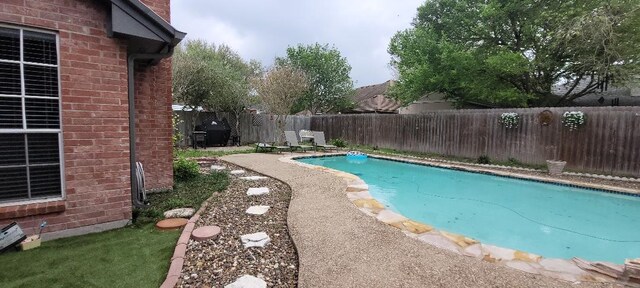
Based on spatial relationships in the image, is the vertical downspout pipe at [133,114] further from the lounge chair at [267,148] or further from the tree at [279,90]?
the tree at [279,90]

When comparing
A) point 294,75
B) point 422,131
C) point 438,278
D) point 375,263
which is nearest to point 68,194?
point 375,263

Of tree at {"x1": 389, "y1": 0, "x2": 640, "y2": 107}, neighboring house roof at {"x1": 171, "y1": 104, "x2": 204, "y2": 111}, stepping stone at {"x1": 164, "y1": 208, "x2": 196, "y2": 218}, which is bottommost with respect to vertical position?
stepping stone at {"x1": 164, "y1": 208, "x2": 196, "y2": 218}

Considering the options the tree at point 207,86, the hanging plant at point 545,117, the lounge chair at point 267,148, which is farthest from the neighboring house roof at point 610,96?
the tree at point 207,86

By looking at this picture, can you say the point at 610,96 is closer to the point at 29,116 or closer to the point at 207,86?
the point at 207,86

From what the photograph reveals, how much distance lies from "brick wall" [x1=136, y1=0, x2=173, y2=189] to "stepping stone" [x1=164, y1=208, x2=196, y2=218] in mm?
1299

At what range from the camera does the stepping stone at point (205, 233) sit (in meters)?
3.32

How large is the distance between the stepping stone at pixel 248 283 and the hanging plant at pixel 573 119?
9.94 meters

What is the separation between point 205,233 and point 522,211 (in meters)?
5.93

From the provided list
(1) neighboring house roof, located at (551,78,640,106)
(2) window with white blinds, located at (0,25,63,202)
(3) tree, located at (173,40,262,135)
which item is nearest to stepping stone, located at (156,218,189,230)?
(2) window with white blinds, located at (0,25,63,202)

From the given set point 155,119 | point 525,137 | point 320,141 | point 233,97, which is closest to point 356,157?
point 320,141

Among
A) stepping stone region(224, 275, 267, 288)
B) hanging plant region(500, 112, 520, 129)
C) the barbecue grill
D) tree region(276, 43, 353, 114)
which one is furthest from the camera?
tree region(276, 43, 353, 114)

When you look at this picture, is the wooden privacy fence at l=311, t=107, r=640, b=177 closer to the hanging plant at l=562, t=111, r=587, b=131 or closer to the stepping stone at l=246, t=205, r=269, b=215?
the hanging plant at l=562, t=111, r=587, b=131

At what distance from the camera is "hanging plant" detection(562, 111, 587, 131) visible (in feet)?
27.8

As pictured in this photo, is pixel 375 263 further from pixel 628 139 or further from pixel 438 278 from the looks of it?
pixel 628 139
